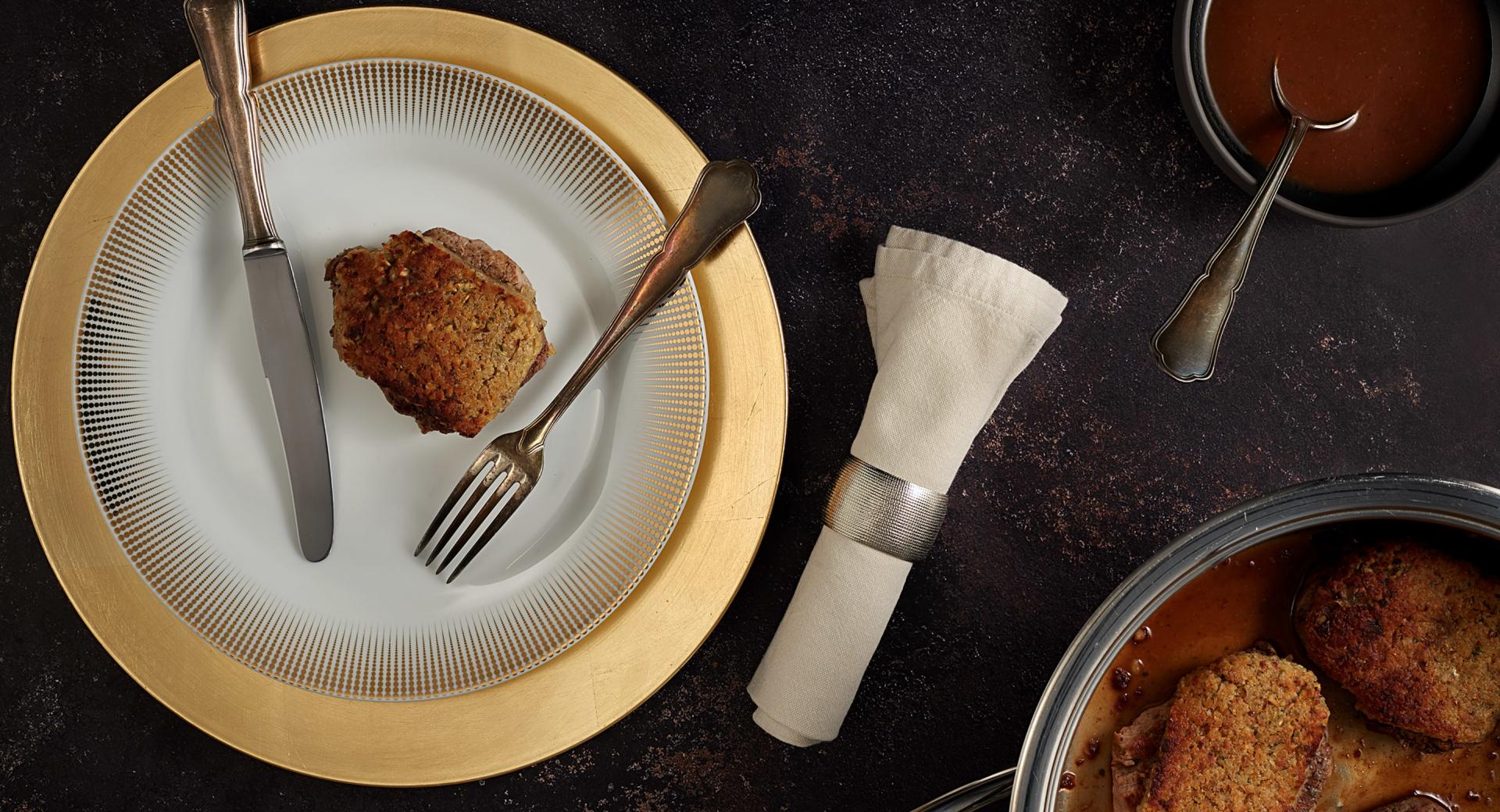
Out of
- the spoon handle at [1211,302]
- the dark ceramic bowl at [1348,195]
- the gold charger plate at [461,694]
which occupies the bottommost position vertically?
the gold charger plate at [461,694]

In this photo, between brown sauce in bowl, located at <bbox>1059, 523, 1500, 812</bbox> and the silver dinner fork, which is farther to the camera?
the silver dinner fork

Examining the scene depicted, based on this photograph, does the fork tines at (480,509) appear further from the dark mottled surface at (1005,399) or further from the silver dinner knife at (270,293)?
the dark mottled surface at (1005,399)

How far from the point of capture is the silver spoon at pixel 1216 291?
1.16 metres

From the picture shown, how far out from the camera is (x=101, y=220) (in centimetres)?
117

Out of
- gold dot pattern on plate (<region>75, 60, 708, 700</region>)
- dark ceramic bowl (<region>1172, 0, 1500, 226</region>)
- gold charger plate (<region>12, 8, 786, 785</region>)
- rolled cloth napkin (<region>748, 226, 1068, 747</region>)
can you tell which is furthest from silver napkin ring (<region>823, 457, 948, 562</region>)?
dark ceramic bowl (<region>1172, 0, 1500, 226</region>)

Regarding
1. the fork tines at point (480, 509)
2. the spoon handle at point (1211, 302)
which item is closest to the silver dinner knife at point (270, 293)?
the fork tines at point (480, 509)

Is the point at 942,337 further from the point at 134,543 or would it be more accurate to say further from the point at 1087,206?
the point at 134,543

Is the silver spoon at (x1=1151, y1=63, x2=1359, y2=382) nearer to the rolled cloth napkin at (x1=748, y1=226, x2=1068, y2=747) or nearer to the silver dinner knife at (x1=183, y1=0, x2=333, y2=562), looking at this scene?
the rolled cloth napkin at (x1=748, y1=226, x2=1068, y2=747)

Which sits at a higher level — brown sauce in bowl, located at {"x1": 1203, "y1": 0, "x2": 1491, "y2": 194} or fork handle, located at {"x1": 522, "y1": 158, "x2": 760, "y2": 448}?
brown sauce in bowl, located at {"x1": 1203, "y1": 0, "x2": 1491, "y2": 194}

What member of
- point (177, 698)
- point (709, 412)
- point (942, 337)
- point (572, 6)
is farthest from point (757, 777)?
point (572, 6)

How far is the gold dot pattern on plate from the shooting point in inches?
45.7

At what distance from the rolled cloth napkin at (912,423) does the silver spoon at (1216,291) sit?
15 cm

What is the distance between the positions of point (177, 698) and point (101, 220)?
25.4 inches

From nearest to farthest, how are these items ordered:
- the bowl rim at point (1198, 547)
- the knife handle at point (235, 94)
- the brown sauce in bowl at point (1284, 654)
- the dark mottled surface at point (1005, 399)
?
the bowl rim at point (1198, 547), the brown sauce in bowl at point (1284, 654), the knife handle at point (235, 94), the dark mottled surface at point (1005, 399)
